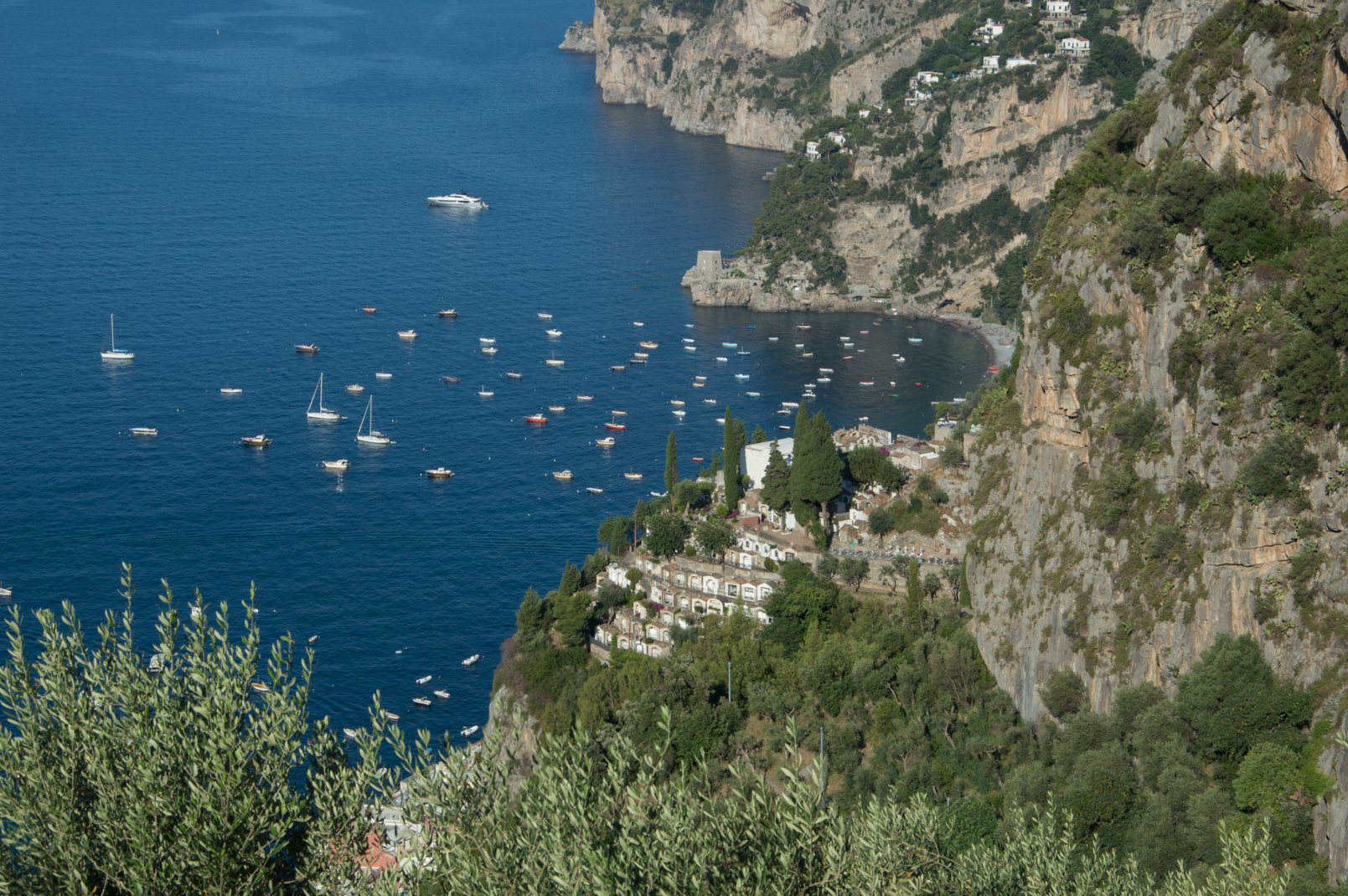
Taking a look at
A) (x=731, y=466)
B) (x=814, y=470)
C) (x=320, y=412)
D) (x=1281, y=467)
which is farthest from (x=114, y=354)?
(x=1281, y=467)

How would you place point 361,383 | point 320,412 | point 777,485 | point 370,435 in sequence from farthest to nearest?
point 361,383 < point 320,412 < point 370,435 < point 777,485

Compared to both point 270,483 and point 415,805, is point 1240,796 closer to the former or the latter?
point 415,805

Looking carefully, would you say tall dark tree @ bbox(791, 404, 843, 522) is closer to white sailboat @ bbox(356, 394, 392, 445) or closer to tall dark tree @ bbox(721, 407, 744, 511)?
tall dark tree @ bbox(721, 407, 744, 511)

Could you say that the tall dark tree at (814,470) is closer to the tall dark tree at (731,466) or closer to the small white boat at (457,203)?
the tall dark tree at (731,466)

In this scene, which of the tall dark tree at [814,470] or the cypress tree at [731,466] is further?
the cypress tree at [731,466]

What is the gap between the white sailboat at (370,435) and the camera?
388ft

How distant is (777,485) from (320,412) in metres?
56.4

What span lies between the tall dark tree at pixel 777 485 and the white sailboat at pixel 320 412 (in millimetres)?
54165

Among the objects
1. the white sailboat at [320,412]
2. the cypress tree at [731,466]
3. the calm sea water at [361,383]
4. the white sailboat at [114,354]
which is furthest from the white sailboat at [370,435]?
the cypress tree at [731,466]

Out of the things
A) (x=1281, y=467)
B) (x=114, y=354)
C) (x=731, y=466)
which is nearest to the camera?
(x=1281, y=467)

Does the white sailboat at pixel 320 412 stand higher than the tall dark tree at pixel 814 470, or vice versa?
the tall dark tree at pixel 814 470

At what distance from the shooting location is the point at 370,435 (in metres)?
119

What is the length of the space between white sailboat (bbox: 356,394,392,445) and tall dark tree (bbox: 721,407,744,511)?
42.8 metres

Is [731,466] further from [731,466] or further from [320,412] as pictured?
[320,412]
